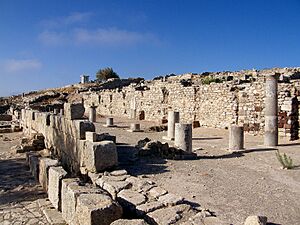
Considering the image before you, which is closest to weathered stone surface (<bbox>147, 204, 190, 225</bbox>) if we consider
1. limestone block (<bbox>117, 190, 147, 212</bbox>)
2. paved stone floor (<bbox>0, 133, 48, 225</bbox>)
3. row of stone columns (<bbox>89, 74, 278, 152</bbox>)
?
limestone block (<bbox>117, 190, 147, 212</bbox>)

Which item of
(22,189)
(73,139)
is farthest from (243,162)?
(22,189)

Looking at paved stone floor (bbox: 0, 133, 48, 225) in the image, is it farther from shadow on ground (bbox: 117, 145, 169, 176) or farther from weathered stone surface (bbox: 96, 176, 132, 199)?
shadow on ground (bbox: 117, 145, 169, 176)

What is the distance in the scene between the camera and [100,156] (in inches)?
307

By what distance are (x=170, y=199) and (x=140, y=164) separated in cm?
338

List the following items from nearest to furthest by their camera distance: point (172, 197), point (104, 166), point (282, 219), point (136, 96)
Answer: point (282, 219) → point (172, 197) → point (104, 166) → point (136, 96)

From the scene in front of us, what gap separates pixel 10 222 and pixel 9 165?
586 centimetres

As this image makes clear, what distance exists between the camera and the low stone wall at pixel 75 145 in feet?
25.6

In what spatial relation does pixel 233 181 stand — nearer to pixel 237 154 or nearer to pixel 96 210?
pixel 96 210

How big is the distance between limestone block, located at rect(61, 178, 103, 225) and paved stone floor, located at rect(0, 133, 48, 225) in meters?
0.53

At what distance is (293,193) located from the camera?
661 centimetres

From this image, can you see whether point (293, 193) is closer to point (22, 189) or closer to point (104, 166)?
point (104, 166)

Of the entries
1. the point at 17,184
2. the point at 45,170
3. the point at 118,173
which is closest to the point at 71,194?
the point at 118,173

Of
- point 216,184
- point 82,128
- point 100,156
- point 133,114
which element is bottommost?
point 216,184

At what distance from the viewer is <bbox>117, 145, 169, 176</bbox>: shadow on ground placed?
8.26 meters
